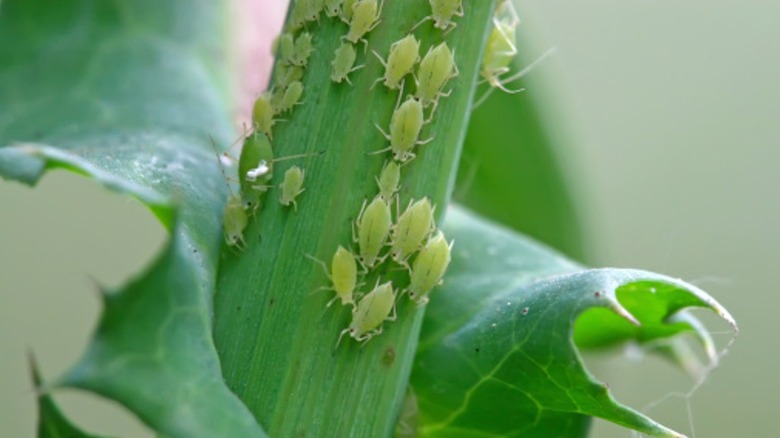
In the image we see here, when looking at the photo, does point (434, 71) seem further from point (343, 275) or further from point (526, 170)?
point (526, 170)

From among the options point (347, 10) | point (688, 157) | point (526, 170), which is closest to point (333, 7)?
point (347, 10)

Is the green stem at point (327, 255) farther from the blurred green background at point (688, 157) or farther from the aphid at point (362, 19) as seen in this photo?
the blurred green background at point (688, 157)

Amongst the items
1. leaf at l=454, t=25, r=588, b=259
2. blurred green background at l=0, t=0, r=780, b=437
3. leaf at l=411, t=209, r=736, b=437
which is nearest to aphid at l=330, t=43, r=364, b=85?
leaf at l=411, t=209, r=736, b=437

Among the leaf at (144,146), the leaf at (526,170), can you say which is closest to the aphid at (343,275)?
the leaf at (144,146)

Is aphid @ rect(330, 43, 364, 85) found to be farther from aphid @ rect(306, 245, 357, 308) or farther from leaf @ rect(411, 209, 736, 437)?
leaf @ rect(411, 209, 736, 437)

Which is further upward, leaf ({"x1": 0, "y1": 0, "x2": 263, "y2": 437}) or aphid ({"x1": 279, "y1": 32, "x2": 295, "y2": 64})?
aphid ({"x1": 279, "y1": 32, "x2": 295, "y2": 64})

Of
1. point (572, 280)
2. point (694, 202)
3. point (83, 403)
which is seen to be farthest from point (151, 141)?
point (694, 202)
